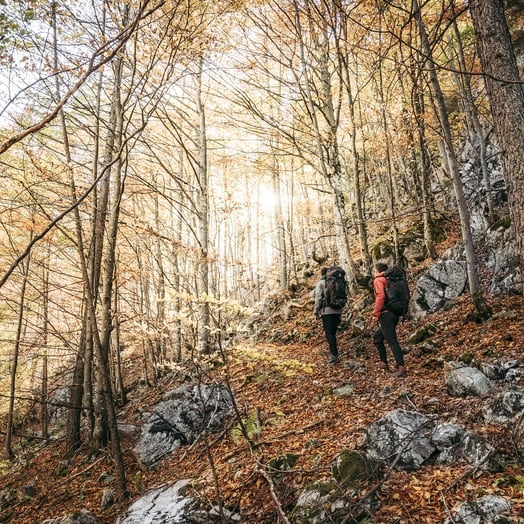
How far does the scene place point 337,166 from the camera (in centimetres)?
925

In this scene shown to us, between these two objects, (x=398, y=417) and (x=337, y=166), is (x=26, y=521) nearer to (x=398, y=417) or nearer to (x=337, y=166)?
(x=398, y=417)

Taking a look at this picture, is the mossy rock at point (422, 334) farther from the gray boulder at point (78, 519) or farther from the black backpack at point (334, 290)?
the gray boulder at point (78, 519)

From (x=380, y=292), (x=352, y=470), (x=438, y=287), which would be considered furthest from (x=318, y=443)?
(x=438, y=287)

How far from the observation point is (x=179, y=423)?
19.5 feet

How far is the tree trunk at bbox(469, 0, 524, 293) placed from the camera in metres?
3.89

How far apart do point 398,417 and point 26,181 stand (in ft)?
25.1

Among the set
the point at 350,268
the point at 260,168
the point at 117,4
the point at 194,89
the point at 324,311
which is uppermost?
the point at 194,89

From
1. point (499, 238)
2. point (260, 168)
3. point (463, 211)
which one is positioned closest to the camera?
point (463, 211)

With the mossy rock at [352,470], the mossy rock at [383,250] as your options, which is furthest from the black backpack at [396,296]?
the mossy rock at [383,250]

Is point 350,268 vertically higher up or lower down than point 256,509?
higher up

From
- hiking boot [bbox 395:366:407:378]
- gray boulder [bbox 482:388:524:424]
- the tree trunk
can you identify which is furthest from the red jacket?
gray boulder [bbox 482:388:524:424]

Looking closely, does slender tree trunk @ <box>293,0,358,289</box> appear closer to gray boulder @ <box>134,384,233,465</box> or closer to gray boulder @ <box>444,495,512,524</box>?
gray boulder @ <box>134,384,233,465</box>

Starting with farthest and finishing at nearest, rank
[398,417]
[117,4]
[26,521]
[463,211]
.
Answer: [463,211]
[117,4]
[26,521]
[398,417]

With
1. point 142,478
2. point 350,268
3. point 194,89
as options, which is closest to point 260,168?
point 194,89
